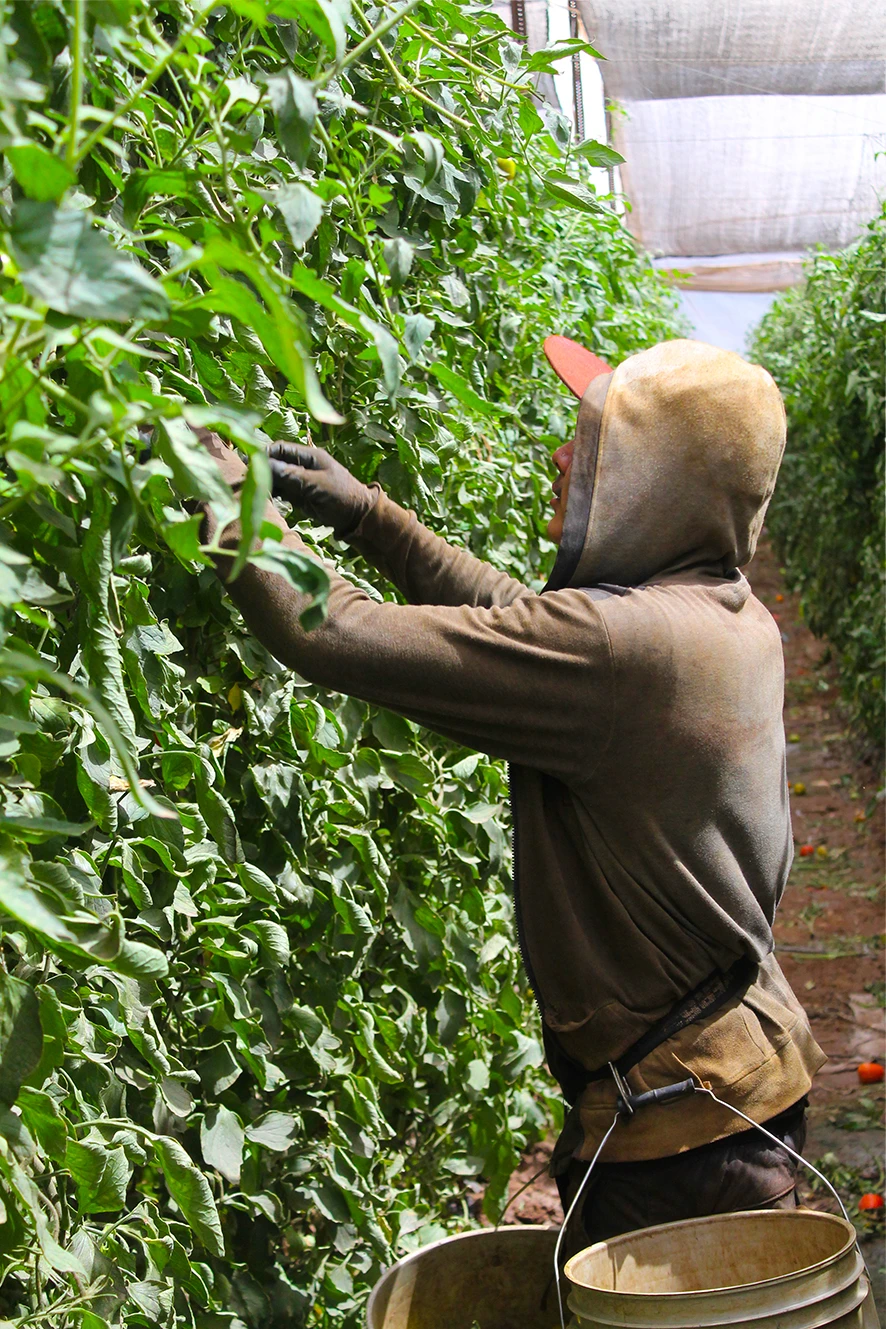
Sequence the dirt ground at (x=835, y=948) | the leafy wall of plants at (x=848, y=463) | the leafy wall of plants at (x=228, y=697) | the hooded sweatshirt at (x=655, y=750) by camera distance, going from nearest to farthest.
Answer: the leafy wall of plants at (x=228, y=697) < the hooded sweatshirt at (x=655, y=750) < the dirt ground at (x=835, y=948) < the leafy wall of plants at (x=848, y=463)

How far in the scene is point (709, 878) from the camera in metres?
1.55

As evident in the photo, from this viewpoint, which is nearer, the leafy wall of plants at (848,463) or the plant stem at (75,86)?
the plant stem at (75,86)

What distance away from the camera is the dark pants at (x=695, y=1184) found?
5.16 ft

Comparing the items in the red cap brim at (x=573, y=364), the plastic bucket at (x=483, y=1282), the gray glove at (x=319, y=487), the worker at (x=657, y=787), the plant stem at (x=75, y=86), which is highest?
the plant stem at (x=75, y=86)

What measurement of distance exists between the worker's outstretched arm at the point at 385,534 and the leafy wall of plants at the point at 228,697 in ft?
0.24

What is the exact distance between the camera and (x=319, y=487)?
1504mm

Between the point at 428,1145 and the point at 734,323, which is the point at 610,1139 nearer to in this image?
the point at 428,1145

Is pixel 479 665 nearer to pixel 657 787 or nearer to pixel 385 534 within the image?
pixel 657 787

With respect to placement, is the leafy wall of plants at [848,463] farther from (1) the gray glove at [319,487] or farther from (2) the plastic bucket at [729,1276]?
(2) the plastic bucket at [729,1276]

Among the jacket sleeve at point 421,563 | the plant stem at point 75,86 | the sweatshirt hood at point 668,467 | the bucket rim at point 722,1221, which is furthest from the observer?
the jacket sleeve at point 421,563

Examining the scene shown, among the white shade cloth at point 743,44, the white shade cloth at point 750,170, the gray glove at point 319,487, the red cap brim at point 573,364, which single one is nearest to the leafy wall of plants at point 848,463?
the white shade cloth at point 750,170

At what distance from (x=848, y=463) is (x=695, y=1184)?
415 cm

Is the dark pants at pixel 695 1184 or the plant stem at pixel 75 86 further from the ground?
the plant stem at pixel 75 86

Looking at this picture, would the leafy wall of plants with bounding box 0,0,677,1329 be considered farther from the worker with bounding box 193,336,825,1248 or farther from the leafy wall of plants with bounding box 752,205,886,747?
the leafy wall of plants with bounding box 752,205,886,747
